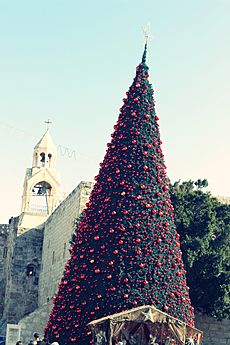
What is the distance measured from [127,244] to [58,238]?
11917 mm

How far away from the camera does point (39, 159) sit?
92.1 feet

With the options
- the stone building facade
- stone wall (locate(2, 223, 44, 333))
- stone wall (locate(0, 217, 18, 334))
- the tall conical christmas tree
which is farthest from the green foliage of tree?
stone wall (locate(0, 217, 18, 334))

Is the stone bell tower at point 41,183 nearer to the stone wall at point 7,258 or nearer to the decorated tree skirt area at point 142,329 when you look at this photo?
the stone wall at point 7,258

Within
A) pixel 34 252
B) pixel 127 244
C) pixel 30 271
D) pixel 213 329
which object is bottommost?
pixel 213 329

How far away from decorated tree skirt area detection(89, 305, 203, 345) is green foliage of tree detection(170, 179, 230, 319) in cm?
483

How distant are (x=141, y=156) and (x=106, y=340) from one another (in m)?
3.73

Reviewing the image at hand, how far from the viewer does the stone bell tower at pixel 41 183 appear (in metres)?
27.4

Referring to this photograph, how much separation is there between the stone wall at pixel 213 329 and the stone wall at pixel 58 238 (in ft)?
16.2

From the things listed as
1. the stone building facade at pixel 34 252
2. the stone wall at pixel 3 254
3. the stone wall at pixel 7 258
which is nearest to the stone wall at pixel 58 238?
the stone building facade at pixel 34 252

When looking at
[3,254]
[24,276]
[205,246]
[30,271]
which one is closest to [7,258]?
[3,254]

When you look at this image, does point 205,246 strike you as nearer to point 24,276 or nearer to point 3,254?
point 24,276

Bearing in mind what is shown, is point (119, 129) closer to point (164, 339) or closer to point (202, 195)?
point (164, 339)

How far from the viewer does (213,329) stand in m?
17.7

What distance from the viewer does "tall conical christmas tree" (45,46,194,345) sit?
420 inches
